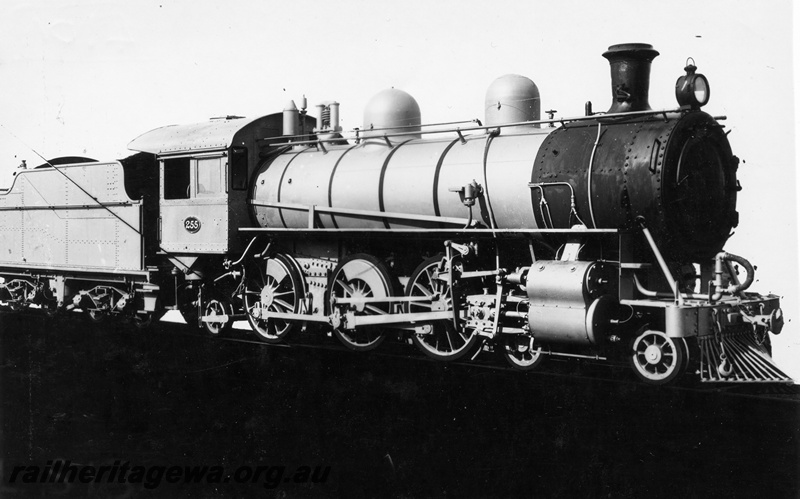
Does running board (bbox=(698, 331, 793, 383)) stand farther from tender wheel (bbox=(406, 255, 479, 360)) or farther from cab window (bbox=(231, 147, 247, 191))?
cab window (bbox=(231, 147, 247, 191))

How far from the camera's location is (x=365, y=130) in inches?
405

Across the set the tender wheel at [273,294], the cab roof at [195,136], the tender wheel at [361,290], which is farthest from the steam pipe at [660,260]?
the cab roof at [195,136]

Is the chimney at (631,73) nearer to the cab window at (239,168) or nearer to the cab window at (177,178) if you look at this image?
the cab window at (239,168)

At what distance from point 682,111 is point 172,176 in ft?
25.7

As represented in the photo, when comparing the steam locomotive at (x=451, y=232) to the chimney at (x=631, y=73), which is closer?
the steam locomotive at (x=451, y=232)

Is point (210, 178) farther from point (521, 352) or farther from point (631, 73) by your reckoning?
point (631, 73)

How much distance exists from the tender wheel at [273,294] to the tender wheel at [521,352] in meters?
3.29

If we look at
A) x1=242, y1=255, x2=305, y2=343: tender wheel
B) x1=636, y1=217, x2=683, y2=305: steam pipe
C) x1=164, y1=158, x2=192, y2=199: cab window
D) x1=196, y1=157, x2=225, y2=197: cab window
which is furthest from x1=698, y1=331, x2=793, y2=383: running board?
x1=164, y1=158, x2=192, y2=199: cab window

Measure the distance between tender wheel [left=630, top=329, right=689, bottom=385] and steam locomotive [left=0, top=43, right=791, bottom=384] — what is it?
0.07 ft

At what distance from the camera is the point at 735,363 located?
8086mm

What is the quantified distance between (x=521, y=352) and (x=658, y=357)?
1.84 meters

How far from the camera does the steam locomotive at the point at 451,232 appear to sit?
27.1 feet

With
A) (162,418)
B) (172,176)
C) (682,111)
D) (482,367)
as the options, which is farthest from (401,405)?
(172,176)

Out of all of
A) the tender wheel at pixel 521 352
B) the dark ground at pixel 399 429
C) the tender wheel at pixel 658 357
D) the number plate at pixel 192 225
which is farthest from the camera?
the number plate at pixel 192 225
